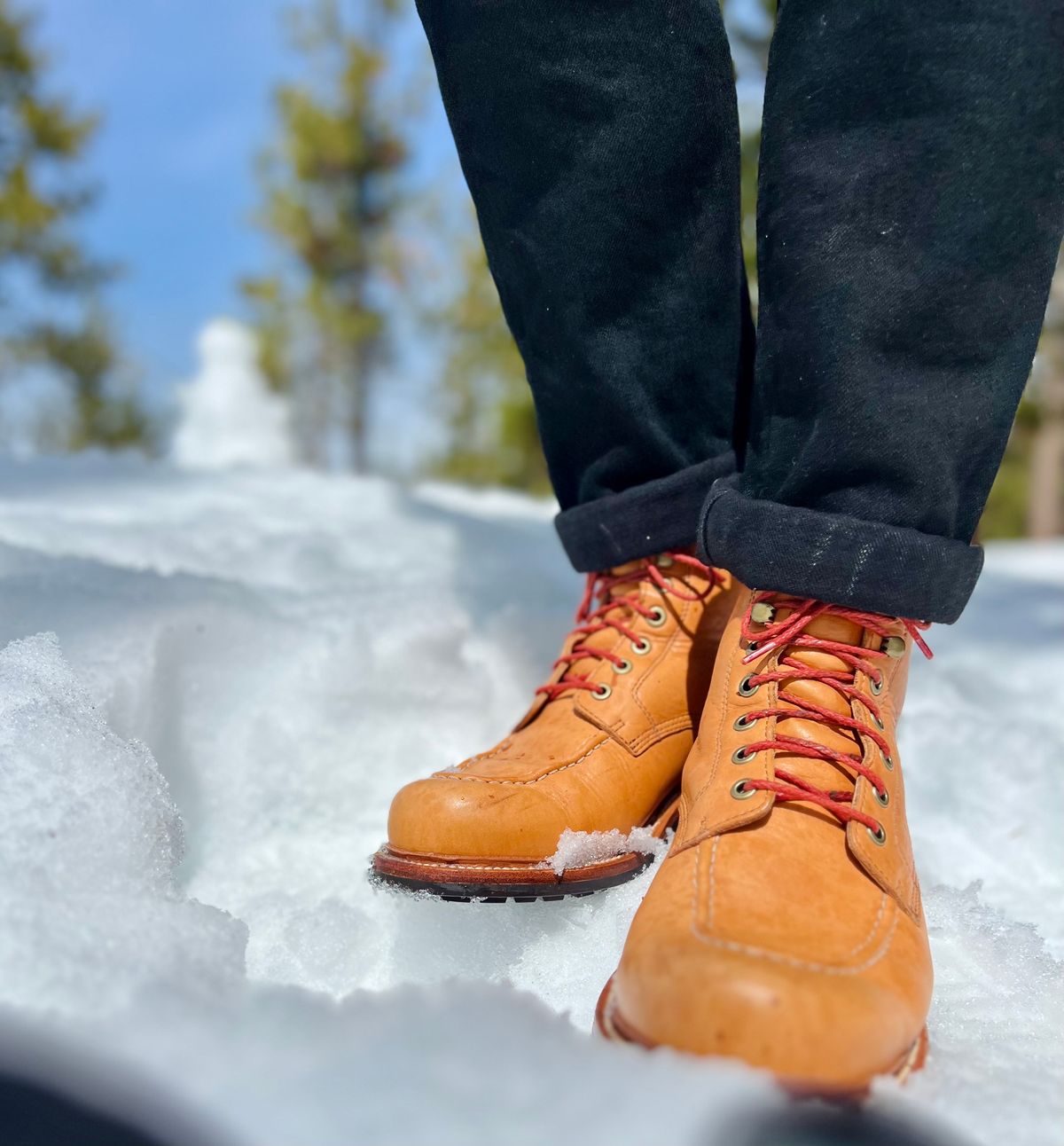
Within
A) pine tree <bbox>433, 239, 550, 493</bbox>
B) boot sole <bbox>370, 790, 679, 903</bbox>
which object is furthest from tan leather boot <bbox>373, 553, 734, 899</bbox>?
pine tree <bbox>433, 239, 550, 493</bbox>

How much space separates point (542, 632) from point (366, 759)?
42cm

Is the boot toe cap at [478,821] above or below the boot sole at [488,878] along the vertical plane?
above

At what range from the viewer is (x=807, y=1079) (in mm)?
591

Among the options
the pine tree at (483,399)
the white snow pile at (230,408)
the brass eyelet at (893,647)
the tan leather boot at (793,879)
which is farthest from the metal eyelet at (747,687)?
the white snow pile at (230,408)

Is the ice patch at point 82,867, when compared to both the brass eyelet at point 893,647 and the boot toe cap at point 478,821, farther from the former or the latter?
the brass eyelet at point 893,647

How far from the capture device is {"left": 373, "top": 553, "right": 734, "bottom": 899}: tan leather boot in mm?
913

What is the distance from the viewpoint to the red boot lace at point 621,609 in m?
1.11

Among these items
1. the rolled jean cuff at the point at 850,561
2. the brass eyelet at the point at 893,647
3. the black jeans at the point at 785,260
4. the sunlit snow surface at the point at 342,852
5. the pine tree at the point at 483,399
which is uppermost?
the black jeans at the point at 785,260

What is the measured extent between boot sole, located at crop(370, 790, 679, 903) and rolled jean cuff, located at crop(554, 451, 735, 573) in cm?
39

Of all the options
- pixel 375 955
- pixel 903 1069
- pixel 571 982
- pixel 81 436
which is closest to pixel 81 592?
pixel 375 955

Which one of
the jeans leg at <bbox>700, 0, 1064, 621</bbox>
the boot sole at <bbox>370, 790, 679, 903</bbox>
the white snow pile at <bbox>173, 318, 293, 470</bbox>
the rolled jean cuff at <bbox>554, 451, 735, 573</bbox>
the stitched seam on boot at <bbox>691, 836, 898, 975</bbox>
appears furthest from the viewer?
the white snow pile at <bbox>173, 318, 293, 470</bbox>

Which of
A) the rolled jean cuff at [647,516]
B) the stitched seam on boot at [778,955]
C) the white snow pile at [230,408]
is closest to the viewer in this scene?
the stitched seam on boot at [778,955]

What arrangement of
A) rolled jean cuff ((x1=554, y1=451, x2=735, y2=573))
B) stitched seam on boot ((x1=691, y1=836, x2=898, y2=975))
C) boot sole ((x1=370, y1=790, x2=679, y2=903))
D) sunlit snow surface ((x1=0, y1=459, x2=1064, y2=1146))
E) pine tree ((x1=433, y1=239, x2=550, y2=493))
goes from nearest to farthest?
sunlit snow surface ((x1=0, y1=459, x2=1064, y2=1146)), stitched seam on boot ((x1=691, y1=836, x2=898, y2=975)), boot sole ((x1=370, y1=790, x2=679, y2=903)), rolled jean cuff ((x1=554, y1=451, x2=735, y2=573)), pine tree ((x1=433, y1=239, x2=550, y2=493))

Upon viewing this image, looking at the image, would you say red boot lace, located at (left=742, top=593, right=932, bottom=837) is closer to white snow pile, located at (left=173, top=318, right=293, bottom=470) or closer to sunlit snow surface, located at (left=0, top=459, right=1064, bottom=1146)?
sunlit snow surface, located at (left=0, top=459, right=1064, bottom=1146)
